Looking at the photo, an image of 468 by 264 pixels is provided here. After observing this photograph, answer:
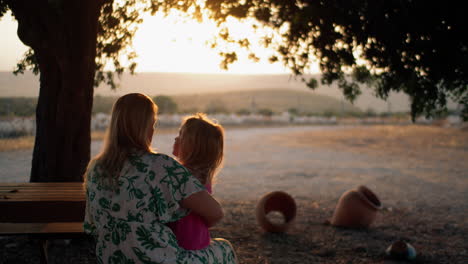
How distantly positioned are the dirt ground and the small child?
2.42 m

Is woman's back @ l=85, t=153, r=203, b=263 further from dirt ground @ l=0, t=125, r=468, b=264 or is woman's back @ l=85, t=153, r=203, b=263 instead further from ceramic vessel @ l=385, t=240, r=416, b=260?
ceramic vessel @ l=385, t=240, r=416, b=260

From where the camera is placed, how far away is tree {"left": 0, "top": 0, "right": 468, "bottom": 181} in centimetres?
484

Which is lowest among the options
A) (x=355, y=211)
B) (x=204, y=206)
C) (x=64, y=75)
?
(x=355, y=211)

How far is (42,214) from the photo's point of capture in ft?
11.0

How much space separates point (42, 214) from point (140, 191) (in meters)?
1.57

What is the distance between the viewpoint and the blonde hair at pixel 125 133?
221 cm

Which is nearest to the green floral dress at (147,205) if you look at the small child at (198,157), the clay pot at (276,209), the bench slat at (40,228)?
the small child at (198,157)

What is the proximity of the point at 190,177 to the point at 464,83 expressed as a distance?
471 centimetres

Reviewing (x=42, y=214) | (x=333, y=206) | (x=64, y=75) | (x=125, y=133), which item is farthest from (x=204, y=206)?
(x=333, y=206)

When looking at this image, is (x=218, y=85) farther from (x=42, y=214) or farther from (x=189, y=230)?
(x=189, y=230)

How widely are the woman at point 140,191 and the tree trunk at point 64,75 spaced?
111 inches

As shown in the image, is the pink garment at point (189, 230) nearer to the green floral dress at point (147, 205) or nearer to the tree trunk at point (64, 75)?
the green floral dress at point (147, 205)

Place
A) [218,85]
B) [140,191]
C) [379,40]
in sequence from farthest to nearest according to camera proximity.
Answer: [218,85], [379,40], [140,191]

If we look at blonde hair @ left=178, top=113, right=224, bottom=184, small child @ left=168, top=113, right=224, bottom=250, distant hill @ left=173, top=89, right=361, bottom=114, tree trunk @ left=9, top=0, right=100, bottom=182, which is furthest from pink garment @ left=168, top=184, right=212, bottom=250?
distant hill @ left=173, top=89, right=361, bottom=114
